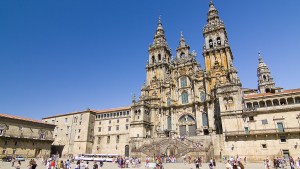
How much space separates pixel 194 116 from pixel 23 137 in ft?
129

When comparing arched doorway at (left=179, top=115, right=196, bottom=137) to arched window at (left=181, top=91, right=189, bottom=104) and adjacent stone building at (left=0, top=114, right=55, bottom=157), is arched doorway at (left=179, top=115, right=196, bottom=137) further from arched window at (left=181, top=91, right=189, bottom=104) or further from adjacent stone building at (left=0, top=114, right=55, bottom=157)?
adjacent stone building at (left=0, top=114, right=55, bottom=157)

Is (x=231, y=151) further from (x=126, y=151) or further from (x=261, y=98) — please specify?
(x=126, y=151)

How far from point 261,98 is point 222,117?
7960 mm

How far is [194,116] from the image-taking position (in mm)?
49031

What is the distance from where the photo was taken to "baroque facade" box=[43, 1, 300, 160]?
120ft

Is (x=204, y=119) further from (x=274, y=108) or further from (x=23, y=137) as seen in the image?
(x=23, y=137)

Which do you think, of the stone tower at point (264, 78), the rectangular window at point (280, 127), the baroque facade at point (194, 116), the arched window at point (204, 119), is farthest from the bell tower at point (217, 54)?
Result: the stone tower at point (264, 78)

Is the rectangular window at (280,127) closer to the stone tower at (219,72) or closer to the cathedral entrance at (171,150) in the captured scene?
the stone tower at (219,72)

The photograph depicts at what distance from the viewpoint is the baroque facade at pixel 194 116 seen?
3666 cm

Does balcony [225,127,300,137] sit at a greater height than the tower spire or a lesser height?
lesser

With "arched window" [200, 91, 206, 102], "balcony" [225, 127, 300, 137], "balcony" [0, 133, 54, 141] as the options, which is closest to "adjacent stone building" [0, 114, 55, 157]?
"balcony" [0, 133, 54, 141]

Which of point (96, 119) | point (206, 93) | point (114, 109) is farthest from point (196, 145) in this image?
point (96, 119)

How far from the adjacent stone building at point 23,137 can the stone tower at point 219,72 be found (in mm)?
41358

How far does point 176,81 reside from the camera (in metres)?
54.7
